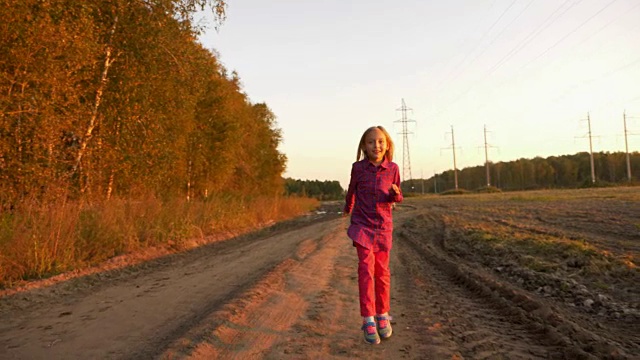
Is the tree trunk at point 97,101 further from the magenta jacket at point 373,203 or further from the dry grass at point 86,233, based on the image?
the magenta jacket at point 373,203

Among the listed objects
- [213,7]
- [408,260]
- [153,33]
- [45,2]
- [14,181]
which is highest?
[213,7]

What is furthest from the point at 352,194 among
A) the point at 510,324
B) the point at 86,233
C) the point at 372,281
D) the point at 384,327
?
the point at 86,233

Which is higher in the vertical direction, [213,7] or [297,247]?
[213,7]

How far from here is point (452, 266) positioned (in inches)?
302

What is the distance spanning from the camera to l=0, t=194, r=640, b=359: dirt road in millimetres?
3582

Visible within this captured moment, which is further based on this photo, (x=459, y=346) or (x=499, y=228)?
(x=499, y=228)

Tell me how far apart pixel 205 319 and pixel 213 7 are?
948 centimetres

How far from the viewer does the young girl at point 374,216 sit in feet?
13.0

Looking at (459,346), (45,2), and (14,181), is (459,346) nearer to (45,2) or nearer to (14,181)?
(14,181)

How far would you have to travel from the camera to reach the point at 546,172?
369 ft

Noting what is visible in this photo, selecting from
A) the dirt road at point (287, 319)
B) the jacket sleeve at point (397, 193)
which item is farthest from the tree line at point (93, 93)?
the jacket sleeve at point (397, 193)

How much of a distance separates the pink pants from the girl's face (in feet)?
2.87

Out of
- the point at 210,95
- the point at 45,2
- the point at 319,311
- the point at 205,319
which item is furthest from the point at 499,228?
the point at 210,95

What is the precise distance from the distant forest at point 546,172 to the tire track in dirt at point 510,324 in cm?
8265
